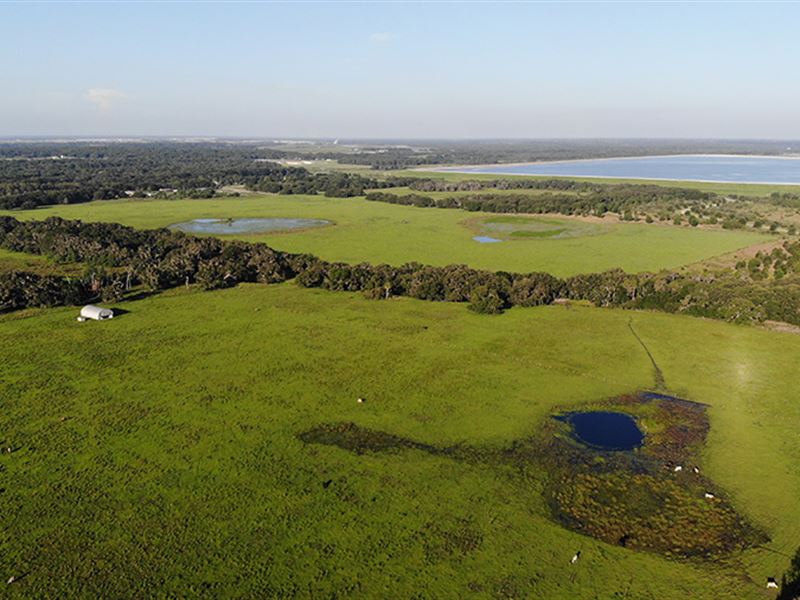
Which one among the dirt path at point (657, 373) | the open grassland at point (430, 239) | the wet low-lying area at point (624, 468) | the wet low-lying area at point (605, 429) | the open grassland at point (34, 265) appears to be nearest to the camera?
the wet low-lying area at point (624, 468)

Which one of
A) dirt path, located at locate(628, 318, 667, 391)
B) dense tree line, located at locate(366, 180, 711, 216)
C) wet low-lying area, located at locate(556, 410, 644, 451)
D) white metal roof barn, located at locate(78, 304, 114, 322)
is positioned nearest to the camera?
wet low-lying area, located at locate(556, 410, 644, 451)

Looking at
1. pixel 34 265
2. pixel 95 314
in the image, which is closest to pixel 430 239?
pixel 34 265

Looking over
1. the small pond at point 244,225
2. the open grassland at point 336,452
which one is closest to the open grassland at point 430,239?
the small pond at point 244,225

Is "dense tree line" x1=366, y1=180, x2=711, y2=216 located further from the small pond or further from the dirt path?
the dirt path

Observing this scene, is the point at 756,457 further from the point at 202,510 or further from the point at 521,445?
the point at 202,510

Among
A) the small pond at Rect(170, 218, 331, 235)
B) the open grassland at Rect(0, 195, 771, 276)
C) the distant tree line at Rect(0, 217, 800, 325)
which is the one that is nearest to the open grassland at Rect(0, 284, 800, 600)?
the distant tree line at Rect(0, 217, 800, 325)

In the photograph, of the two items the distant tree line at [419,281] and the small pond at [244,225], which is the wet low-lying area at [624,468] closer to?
the distant tree line at [419,281]

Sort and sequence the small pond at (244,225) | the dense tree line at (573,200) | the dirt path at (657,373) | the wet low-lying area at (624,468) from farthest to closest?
the dense tree line at (573,200) → the small pond at (244,225) → the dirt path at (657,373) → the wet low-lying area at (624,468)
